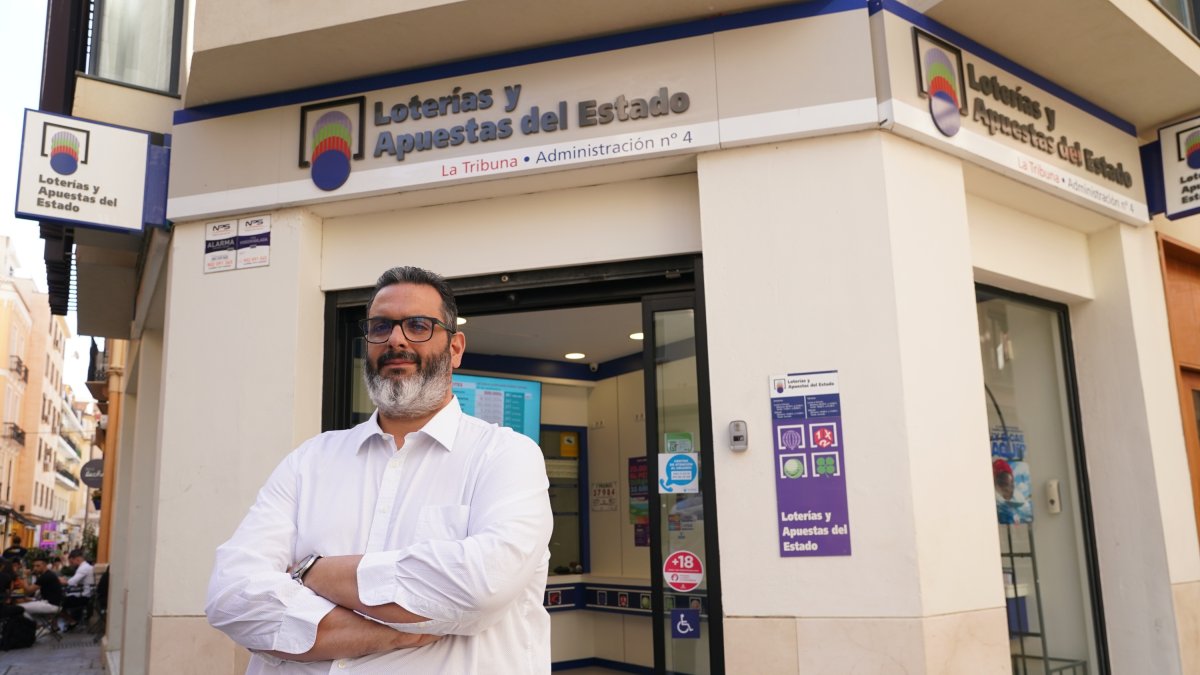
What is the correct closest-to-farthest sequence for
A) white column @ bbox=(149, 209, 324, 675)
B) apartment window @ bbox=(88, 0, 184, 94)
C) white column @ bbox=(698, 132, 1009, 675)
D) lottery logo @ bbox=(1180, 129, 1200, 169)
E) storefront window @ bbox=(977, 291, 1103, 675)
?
1. white column @ bbox=(698, 132, 1009, 675)
2. white column @ bbox=(149, 209, 324, 675)
3. storefront window @ bbox=(977, 291, 1103, 675)
4. lottery logo @ bbox=(1180, 129, 1200, 169)
5. apartment window @ bbox=(88, 0, 184, 94)

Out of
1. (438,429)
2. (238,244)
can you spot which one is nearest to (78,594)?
(238,244)

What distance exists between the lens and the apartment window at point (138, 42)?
24.1ft

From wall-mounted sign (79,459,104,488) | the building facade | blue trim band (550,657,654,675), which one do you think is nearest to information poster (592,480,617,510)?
blue trim band (550,657,654,675)

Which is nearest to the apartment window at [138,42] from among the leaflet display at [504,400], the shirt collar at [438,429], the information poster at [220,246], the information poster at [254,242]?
the information poster at [220,246]

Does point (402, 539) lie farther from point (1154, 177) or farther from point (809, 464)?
point (1154, 177)

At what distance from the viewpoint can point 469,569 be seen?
6.56 ft

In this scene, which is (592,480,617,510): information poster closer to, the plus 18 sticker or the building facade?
the building facade

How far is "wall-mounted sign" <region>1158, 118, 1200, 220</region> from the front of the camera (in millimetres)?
6312

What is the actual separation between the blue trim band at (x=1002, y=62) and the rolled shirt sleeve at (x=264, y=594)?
13.9ft

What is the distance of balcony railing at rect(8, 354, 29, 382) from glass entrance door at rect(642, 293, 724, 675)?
176ft

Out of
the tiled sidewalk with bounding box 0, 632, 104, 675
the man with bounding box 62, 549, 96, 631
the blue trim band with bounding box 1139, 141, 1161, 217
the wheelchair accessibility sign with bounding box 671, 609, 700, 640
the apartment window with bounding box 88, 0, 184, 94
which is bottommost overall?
the tiled sidewalk with bounding box 0, 632, 104, 675

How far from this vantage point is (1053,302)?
6629 millimetres

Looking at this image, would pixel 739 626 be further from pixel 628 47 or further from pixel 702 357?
pixel 628 47

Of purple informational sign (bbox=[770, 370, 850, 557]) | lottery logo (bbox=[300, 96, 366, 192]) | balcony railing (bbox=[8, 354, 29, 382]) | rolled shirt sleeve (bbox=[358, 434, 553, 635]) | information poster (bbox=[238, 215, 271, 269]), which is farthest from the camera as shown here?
balcony railing (bbox=[8, 354, 29, 382])
